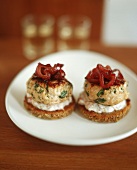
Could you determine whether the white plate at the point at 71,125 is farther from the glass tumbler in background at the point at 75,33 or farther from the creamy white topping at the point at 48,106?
the glass tumbler in background at the point at 75,33

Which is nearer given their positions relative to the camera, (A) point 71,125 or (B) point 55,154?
(B) point 55,154

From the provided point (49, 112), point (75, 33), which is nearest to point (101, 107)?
point (49, 112)

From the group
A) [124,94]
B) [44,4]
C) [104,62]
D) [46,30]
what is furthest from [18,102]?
[44,4]

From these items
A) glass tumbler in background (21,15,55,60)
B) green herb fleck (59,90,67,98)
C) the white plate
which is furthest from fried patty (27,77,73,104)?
glass tumbler in background (21,15,55,60)

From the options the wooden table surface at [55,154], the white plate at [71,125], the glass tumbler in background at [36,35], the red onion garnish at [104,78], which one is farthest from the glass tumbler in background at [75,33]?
the wooden table surface at [55,154]

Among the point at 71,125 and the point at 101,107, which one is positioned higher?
the point at 101,107

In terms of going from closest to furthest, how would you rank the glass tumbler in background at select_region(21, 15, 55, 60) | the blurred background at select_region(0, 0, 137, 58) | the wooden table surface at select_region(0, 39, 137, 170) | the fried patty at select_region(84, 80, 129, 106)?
the wooden table surface at select_region(0, 39, 137, 170) < the fried patty at select_region(84, 80, 129, 106) < the glass tumbler in background at select_region(21, 15, 55, 60) < the blurred background at select_region(0, 0, 137, 58)

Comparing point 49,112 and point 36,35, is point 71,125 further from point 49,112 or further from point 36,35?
point 36,35

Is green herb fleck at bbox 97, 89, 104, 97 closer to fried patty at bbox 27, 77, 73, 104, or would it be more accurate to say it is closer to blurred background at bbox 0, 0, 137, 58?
fried patty at bbox 27, 77, 73, 104

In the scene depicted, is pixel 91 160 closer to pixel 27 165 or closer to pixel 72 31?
pixel 27 165
